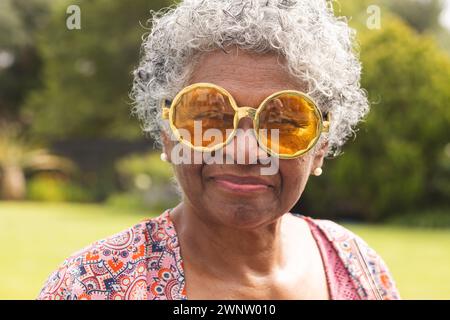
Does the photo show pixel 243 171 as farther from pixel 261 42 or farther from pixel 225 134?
pixel 261 42

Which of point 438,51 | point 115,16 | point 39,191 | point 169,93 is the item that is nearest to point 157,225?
point 169,93

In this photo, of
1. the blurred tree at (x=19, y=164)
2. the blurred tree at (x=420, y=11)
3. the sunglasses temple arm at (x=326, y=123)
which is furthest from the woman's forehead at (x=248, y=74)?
the blurred tree at (x=420, y=11)

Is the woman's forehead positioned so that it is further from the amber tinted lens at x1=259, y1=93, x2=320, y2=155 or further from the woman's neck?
the woman's neck

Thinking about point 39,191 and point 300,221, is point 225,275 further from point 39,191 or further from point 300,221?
point 39,191

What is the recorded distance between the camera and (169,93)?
1.98 metres

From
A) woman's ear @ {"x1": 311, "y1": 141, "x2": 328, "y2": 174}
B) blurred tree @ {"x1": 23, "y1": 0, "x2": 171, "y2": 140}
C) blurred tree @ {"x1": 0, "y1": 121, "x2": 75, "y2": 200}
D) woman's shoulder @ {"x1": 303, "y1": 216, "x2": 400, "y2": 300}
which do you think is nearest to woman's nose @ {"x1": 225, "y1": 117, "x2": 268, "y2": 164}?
woman's ear @ {"x1": 311, "y1": 141, "x2": 328, "y2": 174}

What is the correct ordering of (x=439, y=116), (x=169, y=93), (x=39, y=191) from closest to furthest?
(x=169, y=93) → (x=439, y=116) → (x=39, y=191)

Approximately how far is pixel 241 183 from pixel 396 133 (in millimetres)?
11078

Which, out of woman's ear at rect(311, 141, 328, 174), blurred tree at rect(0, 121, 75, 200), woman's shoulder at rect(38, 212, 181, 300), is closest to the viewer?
woman's shoulder at rect(38, 212, 181, 300)

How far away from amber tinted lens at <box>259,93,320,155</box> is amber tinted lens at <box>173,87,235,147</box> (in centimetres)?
10

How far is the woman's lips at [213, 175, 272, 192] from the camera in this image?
1803mm

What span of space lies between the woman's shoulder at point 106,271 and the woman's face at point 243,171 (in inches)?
Result: 9.3

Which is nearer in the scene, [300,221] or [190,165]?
[190,165]
